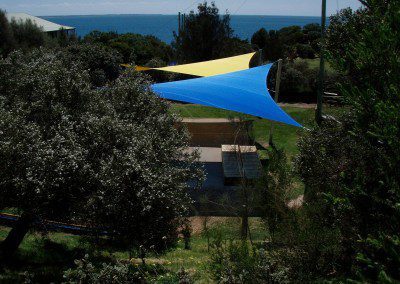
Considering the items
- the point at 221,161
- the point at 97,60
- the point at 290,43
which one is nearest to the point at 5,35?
the point at 97,60

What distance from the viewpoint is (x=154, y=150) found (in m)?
7.76

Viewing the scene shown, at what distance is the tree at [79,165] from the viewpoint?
655 cm

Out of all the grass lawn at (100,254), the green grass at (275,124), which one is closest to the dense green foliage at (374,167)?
the grass lawn at (100,254)

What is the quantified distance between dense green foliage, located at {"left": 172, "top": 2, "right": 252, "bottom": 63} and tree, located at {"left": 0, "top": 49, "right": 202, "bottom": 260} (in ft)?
72.3

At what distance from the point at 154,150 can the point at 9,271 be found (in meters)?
2.91

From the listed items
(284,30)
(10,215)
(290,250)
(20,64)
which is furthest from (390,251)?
(284,30)

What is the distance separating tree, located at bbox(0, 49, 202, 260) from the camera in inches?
258

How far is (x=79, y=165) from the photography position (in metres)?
6.71

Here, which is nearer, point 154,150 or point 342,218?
point 342,218

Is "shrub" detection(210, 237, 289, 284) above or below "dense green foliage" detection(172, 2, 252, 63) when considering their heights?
below

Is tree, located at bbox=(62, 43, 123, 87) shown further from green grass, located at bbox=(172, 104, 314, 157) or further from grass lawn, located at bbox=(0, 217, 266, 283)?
grass lawn, located at bbox=(0, 217, 266, 283)

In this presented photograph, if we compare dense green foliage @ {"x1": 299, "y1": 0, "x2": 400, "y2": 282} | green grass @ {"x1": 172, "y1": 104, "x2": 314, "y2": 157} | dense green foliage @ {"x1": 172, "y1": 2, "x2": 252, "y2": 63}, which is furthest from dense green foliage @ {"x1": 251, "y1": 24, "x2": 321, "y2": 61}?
dense green foliage @ {"x1": 299, "y1": 0, "x2": 400, "y2": 282}

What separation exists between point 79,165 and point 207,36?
24138 mm

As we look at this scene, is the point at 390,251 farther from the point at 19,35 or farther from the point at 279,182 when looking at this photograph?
the point at 19,35
